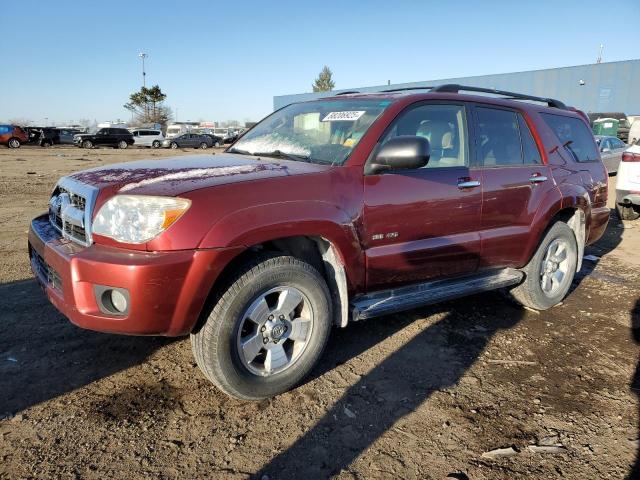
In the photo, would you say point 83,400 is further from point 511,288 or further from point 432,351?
point 511,288

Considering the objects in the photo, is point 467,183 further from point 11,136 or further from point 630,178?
point 11,136

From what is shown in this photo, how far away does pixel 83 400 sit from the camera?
2820 millimetres

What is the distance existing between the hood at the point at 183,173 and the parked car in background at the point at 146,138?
121ft

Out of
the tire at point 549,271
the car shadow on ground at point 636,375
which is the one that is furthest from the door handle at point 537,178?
the car shadow on ground at point 636,375

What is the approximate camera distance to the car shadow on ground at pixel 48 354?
9.52 feet

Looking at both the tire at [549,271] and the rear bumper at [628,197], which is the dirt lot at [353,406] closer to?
the tire at [549,271]

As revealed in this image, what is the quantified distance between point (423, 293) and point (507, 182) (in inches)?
47.0

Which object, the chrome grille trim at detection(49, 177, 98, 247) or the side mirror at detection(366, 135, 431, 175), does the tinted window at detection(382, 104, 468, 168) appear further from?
the chrome grille trim at detection(49, 177, 98, 247)

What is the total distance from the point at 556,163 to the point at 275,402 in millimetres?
3276

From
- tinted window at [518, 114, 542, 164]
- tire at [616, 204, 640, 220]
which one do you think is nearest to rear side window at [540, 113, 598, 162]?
tinted window at [518, 114, 542, 164]

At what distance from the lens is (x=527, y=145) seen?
4258mm

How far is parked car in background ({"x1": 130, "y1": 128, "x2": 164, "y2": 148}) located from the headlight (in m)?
37.7

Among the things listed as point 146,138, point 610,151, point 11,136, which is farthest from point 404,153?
point 146,138

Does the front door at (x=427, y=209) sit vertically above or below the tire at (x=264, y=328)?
above
